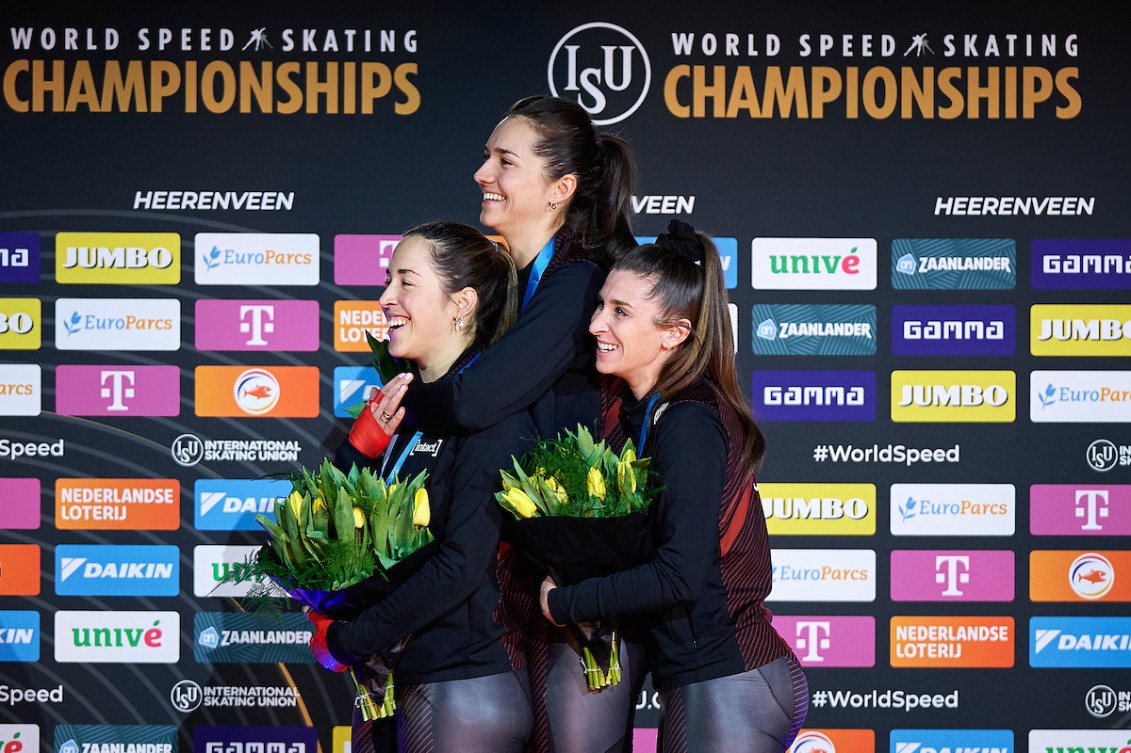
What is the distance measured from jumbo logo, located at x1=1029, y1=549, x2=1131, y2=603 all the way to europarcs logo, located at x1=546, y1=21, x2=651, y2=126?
2.14 meters

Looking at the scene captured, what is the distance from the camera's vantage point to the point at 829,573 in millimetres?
3938

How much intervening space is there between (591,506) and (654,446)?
177mm

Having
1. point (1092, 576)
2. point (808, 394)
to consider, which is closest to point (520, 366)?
point (808, 394)

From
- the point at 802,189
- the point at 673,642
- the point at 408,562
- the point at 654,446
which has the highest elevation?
the point at 802,189

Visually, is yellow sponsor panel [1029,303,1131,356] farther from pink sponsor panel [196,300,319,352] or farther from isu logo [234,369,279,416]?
isu logo [234,369,279,416]

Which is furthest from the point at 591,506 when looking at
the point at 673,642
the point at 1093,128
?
the point at 1093,128

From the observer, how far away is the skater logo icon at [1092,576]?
13.0 feet

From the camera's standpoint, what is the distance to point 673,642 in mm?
2301

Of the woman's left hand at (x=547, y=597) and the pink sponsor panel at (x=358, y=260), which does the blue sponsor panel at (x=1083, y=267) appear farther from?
the woman's left hand at (x=547, y=597)

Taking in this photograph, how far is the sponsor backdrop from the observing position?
393cm

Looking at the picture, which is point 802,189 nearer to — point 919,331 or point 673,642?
point 919,331

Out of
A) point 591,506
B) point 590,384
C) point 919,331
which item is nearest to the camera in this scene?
point 591,506

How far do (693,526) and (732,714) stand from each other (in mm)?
392

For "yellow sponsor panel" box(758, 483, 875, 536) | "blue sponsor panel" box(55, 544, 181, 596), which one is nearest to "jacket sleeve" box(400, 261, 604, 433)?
"yellow sponsor panel" box(758, 483, 875, 536)
